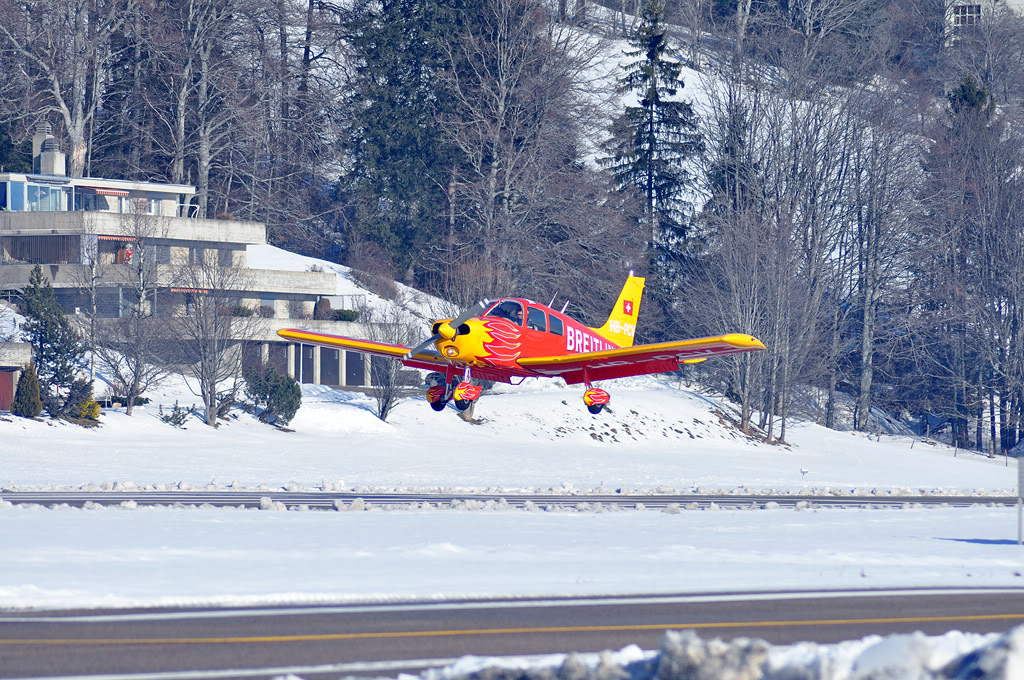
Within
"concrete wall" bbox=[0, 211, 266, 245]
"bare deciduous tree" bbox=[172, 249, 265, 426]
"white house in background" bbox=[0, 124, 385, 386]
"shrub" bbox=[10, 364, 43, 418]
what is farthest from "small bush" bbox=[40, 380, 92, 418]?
"concrete wall" bbox=[0, 211, 266, 245]

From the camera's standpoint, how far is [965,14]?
155 m

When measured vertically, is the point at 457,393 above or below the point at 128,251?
below

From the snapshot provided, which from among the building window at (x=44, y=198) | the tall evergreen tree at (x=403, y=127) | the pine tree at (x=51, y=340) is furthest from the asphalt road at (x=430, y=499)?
the tall evergreen tree at (x=403, y=127)

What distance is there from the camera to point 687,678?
1067 centimetres

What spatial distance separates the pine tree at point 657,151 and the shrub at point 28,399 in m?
53.2

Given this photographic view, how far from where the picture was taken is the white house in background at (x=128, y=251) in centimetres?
7138

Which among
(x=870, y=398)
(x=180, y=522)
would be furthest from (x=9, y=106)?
(x=180, y=522)

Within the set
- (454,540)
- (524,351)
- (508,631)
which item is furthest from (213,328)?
(508,631)

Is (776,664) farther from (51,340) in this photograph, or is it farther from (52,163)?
(52,163)

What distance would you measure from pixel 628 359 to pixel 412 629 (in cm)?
2042

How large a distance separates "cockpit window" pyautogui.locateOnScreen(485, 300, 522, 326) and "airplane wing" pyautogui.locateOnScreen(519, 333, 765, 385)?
1034 mm

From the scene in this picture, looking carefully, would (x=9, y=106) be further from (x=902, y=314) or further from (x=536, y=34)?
(x=902, y=314)

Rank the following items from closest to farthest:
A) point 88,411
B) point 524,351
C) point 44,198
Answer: point 524,351, point 88,411, point 44,198

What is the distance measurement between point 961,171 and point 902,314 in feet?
36.2
